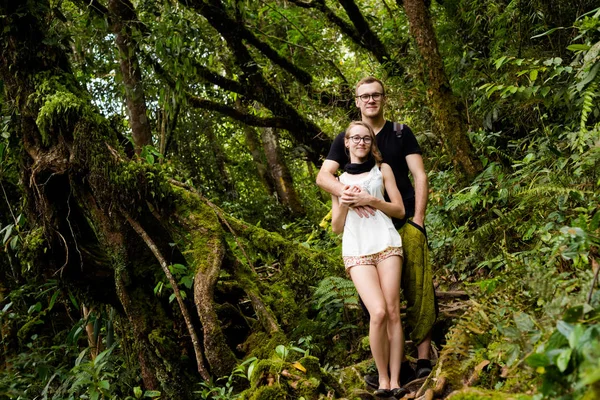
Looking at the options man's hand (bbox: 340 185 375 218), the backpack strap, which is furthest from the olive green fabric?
the backpack strap

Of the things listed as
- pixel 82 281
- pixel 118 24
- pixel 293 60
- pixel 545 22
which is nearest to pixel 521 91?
pixel 545 22

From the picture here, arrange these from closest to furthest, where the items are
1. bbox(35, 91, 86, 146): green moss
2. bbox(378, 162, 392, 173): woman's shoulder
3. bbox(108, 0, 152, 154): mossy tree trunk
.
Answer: bbox(378, 162, 392, 173): woman's shoulder → bbox(35, 91, 86, 146): green moss → bbox(108, 0, 152, 154): mossy tree trunk

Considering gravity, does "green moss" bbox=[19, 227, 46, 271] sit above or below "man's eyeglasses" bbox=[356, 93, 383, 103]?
below

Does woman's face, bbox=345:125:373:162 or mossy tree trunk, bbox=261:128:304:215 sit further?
mossy tree trunk, bbox=261:128:304:215

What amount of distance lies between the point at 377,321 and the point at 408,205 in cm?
103

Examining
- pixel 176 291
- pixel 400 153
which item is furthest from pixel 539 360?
pixel 176 291

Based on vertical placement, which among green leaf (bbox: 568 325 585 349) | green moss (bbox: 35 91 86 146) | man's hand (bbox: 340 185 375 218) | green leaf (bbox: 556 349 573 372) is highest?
green moss (bbox: 35 91 86 146)

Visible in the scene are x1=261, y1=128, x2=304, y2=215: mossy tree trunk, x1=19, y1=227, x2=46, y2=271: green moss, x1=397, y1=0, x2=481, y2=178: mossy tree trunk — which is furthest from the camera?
x1=261, y1=128, x2=304, y2=215: mossy tree trunk

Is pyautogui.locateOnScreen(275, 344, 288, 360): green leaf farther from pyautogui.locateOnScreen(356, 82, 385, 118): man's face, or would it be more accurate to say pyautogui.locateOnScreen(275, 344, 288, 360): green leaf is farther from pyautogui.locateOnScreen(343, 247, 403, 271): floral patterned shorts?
pyautogui.locateOnScreen(356, 82, 385, 118): man's face

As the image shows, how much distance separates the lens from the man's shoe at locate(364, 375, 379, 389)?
3.90 metres

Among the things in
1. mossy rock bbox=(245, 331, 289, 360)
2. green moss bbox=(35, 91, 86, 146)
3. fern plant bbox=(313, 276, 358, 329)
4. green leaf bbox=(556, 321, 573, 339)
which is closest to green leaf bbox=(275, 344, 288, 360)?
mossy rock bbox=(245, 331, 289, 360)

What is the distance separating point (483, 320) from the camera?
309cm

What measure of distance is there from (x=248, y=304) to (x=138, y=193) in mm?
1521

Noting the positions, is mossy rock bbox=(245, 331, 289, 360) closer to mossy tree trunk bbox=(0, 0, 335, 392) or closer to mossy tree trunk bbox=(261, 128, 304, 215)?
mossy tree trunk bbox=(0, 0, 335, 392)
